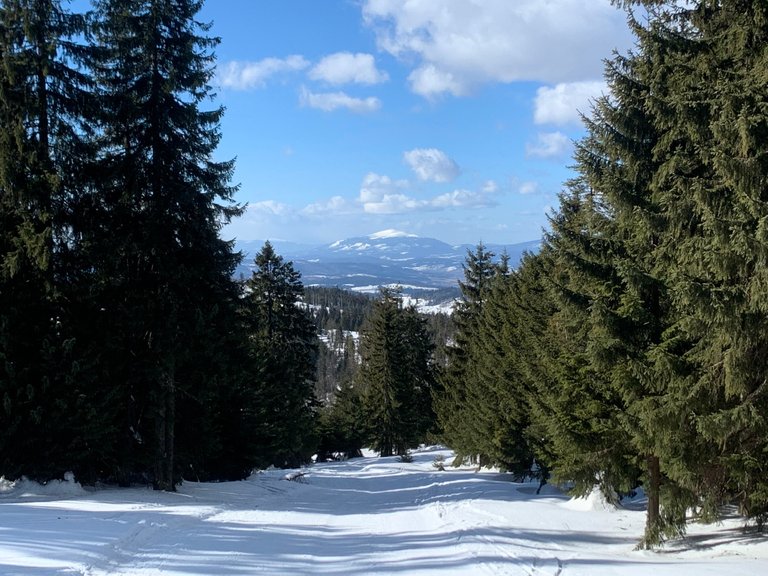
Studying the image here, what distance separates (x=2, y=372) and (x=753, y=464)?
15.0 m

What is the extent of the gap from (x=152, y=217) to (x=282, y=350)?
17.9 metres

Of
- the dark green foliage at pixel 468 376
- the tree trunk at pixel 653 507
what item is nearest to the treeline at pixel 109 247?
the tree trunk at pixel 653 507

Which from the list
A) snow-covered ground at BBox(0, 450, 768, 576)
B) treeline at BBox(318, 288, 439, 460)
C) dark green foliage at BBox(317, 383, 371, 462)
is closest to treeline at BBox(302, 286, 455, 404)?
dark green foliage at BBox(317, 383, 371, 462)

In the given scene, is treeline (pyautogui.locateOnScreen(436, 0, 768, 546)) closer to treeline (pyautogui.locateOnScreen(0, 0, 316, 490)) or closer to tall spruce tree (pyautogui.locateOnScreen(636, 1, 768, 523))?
tall spruce tree (pyautogui.locateOnScreen(636, 1, 768, 523))

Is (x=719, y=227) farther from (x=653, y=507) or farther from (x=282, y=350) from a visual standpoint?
(x=282, y=350)

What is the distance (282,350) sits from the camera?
3175 centimetres

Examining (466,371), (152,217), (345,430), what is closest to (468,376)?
(466,371)

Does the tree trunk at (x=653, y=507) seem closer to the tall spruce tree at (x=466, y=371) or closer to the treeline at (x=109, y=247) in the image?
the treeline at (x=109, y=247)

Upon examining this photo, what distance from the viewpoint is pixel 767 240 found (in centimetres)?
675

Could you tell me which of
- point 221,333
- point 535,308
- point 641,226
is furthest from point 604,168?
point 221,333

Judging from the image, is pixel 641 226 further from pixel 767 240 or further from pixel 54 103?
pixel 54 103

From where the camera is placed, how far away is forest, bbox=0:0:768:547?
8.07 m

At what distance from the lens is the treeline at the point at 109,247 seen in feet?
42.9

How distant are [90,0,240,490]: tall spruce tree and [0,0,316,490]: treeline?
38 millimetres
